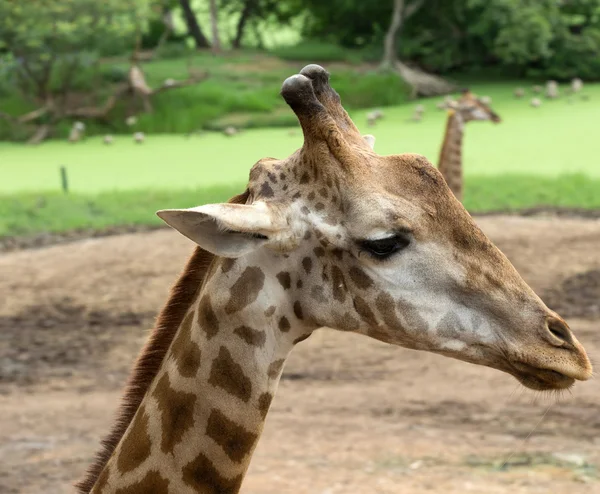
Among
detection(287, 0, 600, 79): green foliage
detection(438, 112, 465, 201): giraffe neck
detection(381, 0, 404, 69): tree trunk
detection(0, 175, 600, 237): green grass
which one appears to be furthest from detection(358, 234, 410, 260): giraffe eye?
detection(381, 0, 404, 69): tree trunk

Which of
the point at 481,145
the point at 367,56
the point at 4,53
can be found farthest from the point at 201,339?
the point at 367,56

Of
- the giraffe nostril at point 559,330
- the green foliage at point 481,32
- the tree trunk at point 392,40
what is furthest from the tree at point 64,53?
the giraffe nostril at point 559,330

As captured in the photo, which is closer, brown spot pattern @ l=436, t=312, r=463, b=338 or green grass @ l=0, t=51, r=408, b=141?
brown spot pattern @ l=436, t=312, r=463, b=338

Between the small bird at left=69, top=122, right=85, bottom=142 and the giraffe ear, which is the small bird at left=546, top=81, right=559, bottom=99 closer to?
the small bird at left=69, top=122, right=85, bottom=142

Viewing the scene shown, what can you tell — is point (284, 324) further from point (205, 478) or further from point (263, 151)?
point (263, 151)

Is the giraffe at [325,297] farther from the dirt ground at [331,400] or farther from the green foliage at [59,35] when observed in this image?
the green foliage at [59,35]

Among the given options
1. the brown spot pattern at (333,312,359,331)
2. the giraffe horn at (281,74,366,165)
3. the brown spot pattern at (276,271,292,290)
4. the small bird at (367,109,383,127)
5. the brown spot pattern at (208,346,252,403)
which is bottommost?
the small bird at (367,109,383,127)

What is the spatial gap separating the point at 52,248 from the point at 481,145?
7555mm

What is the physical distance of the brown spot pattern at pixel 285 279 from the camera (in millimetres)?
2303

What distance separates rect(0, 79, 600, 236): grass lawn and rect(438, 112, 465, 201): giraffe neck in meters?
1.71

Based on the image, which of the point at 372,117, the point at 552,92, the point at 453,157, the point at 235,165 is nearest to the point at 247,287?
the point at 453,157

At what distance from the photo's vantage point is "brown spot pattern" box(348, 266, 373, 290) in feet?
7.47

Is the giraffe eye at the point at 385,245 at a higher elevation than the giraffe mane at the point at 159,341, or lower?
higher

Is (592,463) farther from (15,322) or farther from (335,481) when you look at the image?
(15,322)
